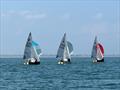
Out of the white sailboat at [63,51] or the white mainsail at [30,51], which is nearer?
the white mainsail at [30,51]

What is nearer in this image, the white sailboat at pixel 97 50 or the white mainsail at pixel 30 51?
the white mainsail at pixel 30 51

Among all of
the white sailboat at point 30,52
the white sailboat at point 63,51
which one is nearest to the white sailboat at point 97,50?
the white sailboat at point 63,51

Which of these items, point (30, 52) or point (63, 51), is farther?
point (63, 51)

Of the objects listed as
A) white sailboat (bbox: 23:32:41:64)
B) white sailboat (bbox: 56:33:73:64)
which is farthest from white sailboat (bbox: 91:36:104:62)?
white sailboat (bbox: 23:32:41:64)

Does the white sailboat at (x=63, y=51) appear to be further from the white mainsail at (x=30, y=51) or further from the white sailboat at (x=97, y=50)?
the white sailboat at (x=97, y=50)

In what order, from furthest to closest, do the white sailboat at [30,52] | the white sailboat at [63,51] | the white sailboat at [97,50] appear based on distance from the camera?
1. the white sailboat at [97,50]
2. the white sailboat at [63,51]
3. the white sailboat at [30,52]

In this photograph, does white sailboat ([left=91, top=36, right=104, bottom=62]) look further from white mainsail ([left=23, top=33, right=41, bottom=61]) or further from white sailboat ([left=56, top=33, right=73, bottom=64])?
white mainsail ([left=23, top=33, right=41, bottom=61])

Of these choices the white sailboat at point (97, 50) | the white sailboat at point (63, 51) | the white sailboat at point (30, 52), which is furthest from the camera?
the white sailboat at point (97, 50)

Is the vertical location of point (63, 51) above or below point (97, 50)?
below

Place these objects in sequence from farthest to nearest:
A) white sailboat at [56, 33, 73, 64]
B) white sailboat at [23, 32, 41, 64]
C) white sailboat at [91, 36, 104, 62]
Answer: white sailboat at [91, 36, 104, 62] < white sailboat at [56, 33, 73, 64] < white sailboat at [23, 32, 41, 64]

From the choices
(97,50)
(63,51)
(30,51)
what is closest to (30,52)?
(30,51)

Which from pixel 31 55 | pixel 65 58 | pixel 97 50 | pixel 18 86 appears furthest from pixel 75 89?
pixel 97 50

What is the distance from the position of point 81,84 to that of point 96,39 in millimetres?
94695

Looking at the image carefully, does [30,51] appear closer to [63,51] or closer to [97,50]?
[63,51]
